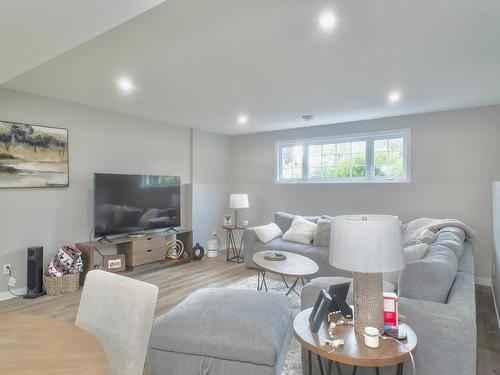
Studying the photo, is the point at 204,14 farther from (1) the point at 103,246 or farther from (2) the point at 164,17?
(1) the point at 103,246

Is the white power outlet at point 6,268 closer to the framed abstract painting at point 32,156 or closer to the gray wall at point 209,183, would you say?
the framed abstract painting at point 32,156

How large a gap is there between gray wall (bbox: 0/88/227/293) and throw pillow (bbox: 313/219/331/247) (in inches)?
105

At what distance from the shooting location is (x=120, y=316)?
1.26m

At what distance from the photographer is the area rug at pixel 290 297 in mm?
2161

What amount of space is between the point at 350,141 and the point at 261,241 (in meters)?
2.26

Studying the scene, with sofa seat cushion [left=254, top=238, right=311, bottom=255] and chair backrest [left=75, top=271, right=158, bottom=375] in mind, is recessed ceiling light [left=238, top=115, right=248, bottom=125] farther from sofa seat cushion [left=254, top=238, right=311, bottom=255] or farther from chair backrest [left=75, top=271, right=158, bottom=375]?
chair backrest [left=75, top=271, right=158, bottom=375]

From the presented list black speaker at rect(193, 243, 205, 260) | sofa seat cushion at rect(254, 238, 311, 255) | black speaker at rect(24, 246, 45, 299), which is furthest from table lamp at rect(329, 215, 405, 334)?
black speaker at rect(193, 243, 205, 260)

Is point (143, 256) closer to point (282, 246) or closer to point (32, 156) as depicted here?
point (32, 156)

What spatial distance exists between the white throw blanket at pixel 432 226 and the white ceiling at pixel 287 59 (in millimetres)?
1491

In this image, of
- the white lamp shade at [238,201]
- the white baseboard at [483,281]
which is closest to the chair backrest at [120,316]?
the white lamp shade at [238,201]

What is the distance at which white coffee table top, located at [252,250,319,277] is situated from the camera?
9.86 ft

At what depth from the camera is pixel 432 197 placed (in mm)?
4363

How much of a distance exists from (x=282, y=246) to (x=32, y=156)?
3.42m

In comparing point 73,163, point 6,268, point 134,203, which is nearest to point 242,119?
point 134,203
